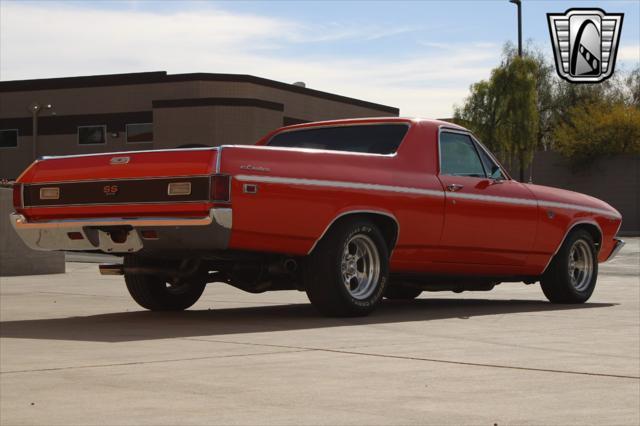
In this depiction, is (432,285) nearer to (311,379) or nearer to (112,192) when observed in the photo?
(112,192)

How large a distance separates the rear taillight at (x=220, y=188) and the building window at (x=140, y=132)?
4766cm

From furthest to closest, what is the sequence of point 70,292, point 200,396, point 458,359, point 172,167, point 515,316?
point 70,292 → point 515,316 → point 172,167 → point 458,359 → point 200,396

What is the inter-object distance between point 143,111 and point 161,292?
45.6 m

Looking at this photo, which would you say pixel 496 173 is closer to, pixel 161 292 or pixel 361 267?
pixel 361 267

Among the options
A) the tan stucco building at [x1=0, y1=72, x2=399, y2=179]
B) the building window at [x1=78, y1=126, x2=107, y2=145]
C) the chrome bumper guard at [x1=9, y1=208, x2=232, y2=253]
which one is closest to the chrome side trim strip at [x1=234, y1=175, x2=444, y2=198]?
the chrome bumper guard at [x1=9, y1=208, x2=232, y2=253]

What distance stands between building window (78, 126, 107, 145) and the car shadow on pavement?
4639 centimetres

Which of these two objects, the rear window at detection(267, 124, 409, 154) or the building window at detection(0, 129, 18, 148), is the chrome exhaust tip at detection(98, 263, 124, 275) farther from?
the building window at detection(0, 129, 18, 148)

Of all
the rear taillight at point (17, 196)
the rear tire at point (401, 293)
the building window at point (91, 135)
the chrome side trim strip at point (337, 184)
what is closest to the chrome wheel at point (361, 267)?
the chrome side trim strip at point (337, 184)

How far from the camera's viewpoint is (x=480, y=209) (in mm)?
11719

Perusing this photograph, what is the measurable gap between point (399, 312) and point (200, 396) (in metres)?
5.54

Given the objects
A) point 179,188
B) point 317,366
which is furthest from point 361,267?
point 317,366

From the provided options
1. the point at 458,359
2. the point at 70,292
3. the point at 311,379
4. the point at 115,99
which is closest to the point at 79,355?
the point at 311,379

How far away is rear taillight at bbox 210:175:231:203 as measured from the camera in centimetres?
916

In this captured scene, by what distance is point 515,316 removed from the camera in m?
11.1
